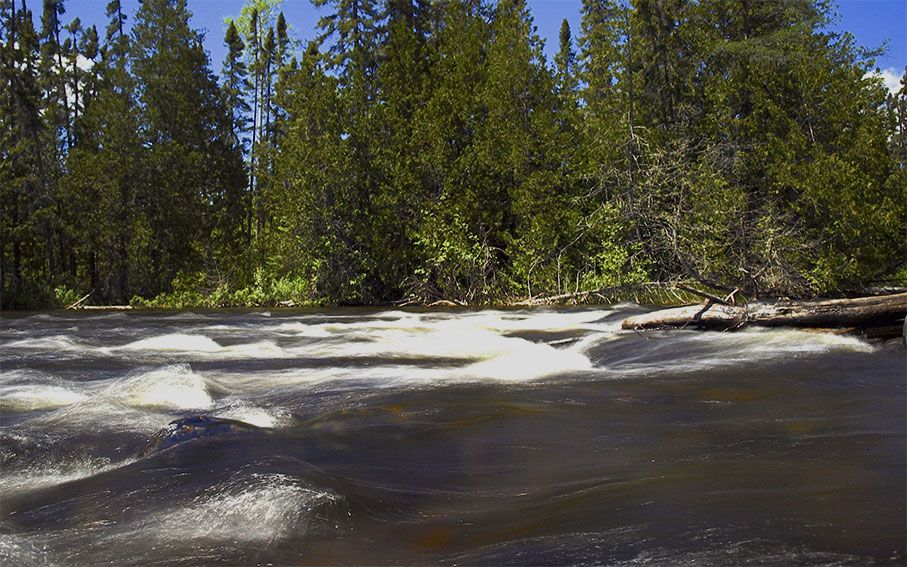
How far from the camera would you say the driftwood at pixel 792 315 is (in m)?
8.57

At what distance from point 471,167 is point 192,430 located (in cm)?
1891

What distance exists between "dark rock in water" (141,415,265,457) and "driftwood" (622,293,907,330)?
272 inches

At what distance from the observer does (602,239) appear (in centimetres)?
2056

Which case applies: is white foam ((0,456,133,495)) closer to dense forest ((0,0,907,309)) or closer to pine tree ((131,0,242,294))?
dense forest ((0,0,907,309))

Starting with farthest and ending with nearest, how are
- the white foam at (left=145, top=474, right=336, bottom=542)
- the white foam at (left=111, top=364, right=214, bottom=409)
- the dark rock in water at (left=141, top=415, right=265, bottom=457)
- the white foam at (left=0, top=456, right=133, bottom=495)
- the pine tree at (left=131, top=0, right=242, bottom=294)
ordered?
the pine tree at (left=131, top=0, right=242, bottom=294) < the white foam at (left=111, top=364, right=214, bottom=409) < the dark rock in water at (left=141, top=415, right=265, bottom=457) < the white foam at (left=0, top=456, right=133, bottom=495) < the white foam at (left=145, top=474, right=336, bottom=542)

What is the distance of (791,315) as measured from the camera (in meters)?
9.16

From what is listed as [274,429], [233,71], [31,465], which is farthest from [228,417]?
[233,71]

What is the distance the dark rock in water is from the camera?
438 cm

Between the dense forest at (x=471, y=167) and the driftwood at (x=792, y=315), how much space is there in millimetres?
5581

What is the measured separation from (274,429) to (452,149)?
1913 centimetres

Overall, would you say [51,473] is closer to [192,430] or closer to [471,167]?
[192,430]

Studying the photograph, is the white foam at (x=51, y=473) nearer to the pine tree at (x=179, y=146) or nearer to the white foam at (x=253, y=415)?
the white foam at (x=253, y=415)

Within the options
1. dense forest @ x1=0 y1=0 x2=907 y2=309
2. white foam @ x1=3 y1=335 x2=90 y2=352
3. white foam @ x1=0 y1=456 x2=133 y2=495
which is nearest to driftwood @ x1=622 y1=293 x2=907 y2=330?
dense forest @ x1=0 y1=0 x2=907 y2=309

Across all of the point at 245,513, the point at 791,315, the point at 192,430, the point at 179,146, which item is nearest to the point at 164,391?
the point at 192,430
